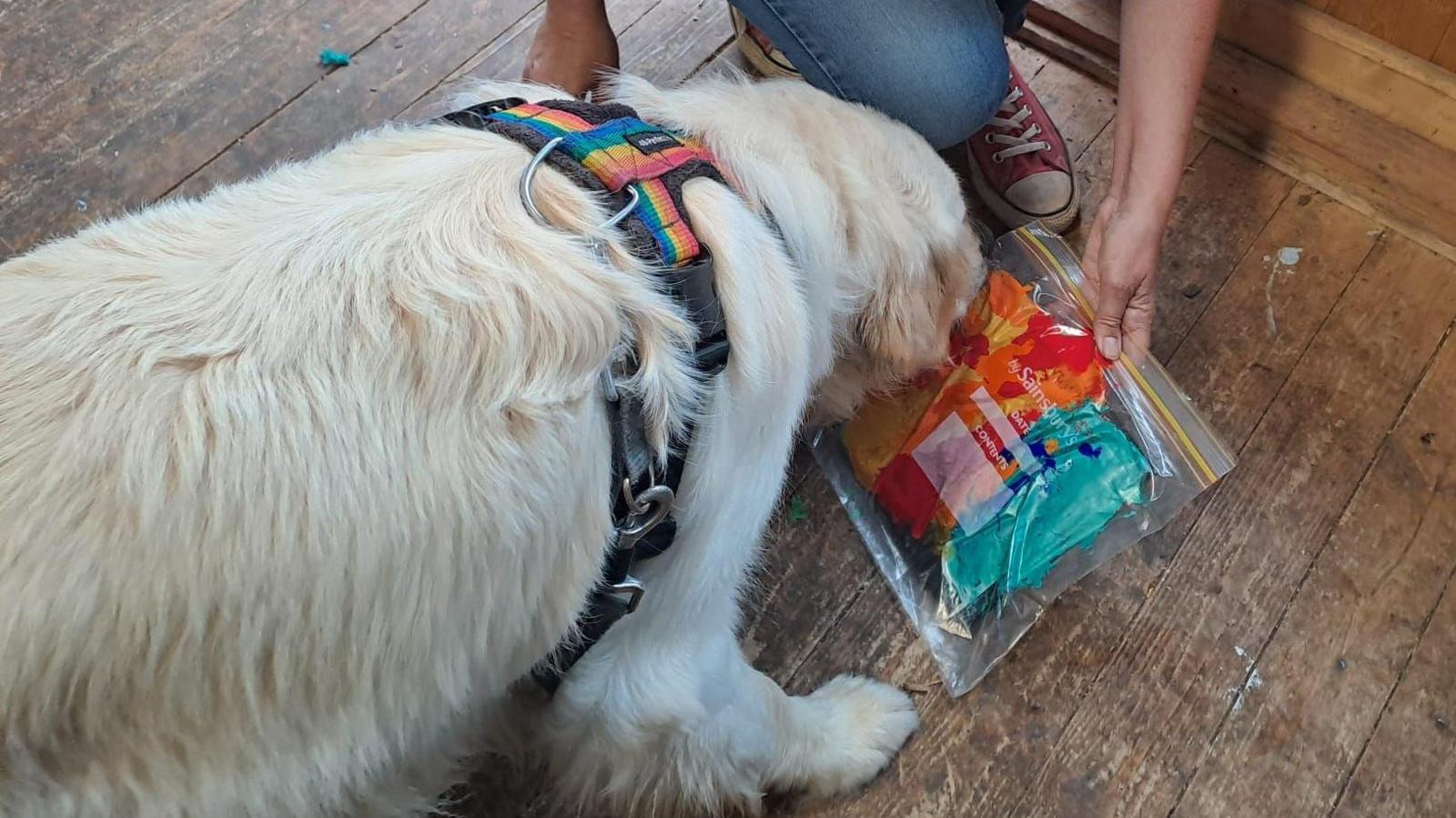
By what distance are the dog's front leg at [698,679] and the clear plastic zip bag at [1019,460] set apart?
0.29 meters

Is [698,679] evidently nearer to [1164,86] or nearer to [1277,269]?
[1164,86]

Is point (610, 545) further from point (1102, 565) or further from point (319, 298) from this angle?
point (1102, 565)

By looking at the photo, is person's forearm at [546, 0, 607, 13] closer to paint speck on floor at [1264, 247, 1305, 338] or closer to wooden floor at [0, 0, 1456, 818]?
wooden floor at [0, 0, 1456, 818]

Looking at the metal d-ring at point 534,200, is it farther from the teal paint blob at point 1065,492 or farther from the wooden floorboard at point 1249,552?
the wooden floorboard at point 1249,552

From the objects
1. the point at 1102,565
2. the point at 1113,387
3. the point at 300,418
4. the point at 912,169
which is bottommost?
the point at 1102,565

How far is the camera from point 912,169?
2.85 feet

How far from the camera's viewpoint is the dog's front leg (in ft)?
2.38

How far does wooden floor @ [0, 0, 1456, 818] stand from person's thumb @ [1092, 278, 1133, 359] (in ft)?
0.98

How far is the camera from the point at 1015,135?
4.75ft

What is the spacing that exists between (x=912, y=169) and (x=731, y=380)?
31cm

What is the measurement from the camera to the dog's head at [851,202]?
2.59ft

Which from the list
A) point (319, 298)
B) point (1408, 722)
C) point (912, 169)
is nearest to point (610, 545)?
point (319, 298)

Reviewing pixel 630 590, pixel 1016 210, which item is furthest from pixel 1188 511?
pixel 630 590

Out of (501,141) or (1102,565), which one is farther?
(1102,565)
